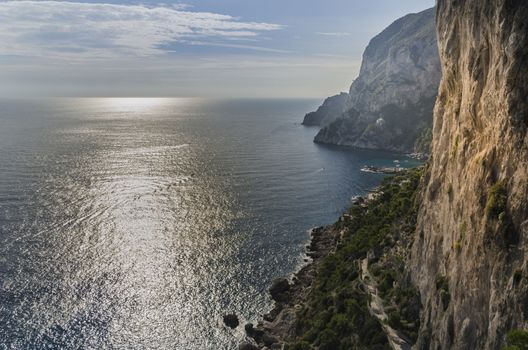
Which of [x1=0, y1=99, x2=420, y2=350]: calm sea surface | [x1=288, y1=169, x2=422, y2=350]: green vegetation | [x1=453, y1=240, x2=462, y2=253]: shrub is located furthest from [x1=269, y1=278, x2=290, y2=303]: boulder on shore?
[x1=453, y1=240, x2=462, y2=253]: shrub

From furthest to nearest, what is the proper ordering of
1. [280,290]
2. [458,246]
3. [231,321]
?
1. [280,290]
2. [231,321]
3. [458,246]

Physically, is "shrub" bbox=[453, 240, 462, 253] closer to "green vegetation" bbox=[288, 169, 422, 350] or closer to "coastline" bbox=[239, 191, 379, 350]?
"green vegetation" bbox=[288, 169, 422, 350]

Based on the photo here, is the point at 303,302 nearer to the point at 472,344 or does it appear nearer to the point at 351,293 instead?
the point at 351,293

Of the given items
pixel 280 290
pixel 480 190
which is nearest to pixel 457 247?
pixel 480 190

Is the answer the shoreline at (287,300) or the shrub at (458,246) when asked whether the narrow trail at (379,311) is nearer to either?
the shoreline at (287,300)

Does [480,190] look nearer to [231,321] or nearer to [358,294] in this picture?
[358,294]

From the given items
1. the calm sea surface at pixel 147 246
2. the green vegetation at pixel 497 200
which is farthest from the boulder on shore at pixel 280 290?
the green vegetation at pixel 497 200
